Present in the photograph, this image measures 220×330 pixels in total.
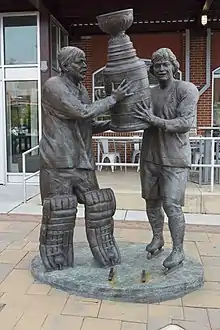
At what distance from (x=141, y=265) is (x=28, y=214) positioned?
89.6 inches

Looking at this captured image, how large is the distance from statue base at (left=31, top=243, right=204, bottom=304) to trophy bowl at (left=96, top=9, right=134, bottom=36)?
5.38 feet

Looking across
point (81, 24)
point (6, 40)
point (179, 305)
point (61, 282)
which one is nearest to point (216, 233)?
point (179, 305)

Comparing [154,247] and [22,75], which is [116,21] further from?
[22,75]

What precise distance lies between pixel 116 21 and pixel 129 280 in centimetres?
171

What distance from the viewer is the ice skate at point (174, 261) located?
9.36 feet

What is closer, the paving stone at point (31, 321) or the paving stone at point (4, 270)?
the paving stone at point (31, 321)

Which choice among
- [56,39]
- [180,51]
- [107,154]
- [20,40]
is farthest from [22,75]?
[180,51]

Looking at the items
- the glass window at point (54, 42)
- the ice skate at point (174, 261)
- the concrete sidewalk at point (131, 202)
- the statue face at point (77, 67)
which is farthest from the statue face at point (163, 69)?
the glass window at point (54, 42)

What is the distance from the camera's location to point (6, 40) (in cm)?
712

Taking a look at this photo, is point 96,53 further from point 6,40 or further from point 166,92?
point 166,92

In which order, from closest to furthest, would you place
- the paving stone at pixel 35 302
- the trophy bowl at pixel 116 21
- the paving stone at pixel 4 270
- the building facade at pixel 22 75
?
1. the paving stone at pixel 35 302
2. the trophy bowl at pixel 116 21
3. the paving stone at pixel 4 270
4. the building facade at pixel 22 75

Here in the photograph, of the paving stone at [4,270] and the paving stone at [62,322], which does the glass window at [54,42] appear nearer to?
the paving stone at [4,270]

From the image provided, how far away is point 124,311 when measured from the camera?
2496mm

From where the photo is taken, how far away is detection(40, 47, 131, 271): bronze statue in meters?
2.71
